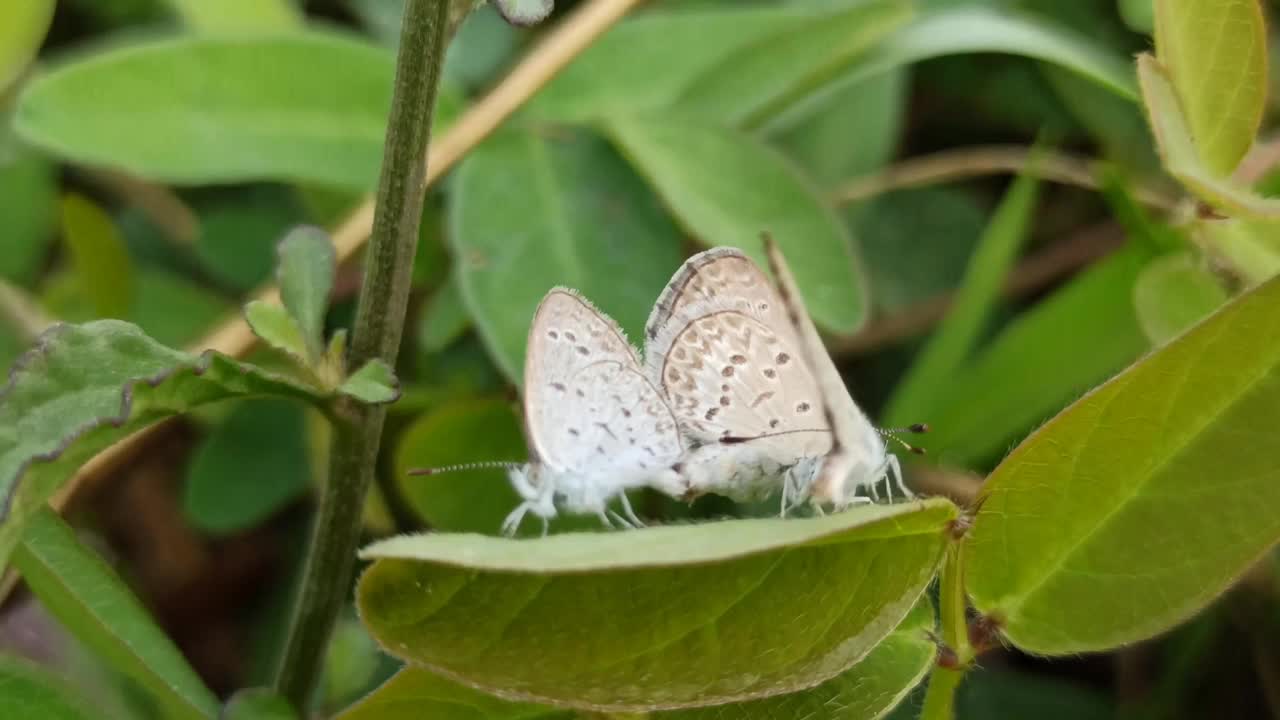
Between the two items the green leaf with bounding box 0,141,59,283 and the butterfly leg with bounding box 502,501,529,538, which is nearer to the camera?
the butterfly leg with bounding box 502,501,529,538

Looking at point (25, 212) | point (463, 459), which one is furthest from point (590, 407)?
point (25, 212)

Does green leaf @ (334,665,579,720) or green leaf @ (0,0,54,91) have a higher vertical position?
green leaf @ (0,0,54,91)

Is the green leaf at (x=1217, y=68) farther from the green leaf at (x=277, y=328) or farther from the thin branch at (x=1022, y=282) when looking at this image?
the green leaf at (x=277, y=328)

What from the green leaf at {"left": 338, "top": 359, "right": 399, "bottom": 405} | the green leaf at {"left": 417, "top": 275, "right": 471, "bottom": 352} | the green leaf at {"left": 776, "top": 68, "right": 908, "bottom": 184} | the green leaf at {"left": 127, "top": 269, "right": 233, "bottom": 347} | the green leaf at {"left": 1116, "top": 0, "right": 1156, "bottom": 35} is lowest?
the green leaf at {"left": 127, "top": 269, "right": 233, "bottom": 347}

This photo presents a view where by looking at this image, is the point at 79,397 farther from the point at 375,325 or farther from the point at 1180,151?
the point at 1180,151

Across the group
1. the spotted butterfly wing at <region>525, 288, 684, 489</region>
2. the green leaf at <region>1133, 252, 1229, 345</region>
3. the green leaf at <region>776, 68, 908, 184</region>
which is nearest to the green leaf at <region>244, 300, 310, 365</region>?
the spotted butterfly wing at <region>525, 288, 684, 489</region>

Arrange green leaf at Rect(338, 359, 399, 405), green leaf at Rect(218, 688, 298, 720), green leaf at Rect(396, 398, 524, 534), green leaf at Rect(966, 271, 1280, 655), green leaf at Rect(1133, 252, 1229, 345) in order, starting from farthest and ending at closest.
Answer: green leaf at Rect(396, 398, 524, 534) < green leaf at Rect(1133, 252, 1229, 345) < green leaf at Rect(218, 688, 298, 720) < green leaf at Rect(338, 359, 399, 405) < green leaf at Rect(966, 271, 1280, 655)

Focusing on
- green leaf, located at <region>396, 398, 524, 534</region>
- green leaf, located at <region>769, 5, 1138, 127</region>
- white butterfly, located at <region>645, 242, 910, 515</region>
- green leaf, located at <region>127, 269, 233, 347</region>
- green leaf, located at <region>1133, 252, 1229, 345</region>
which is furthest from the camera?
green leaf, located at <region>127, 269, 233, 347</region>

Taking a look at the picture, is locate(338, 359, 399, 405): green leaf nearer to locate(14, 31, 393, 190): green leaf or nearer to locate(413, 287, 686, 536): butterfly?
locate(413, 287, 686, 536): butterfly

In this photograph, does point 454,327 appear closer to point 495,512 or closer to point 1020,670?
point 495,512
